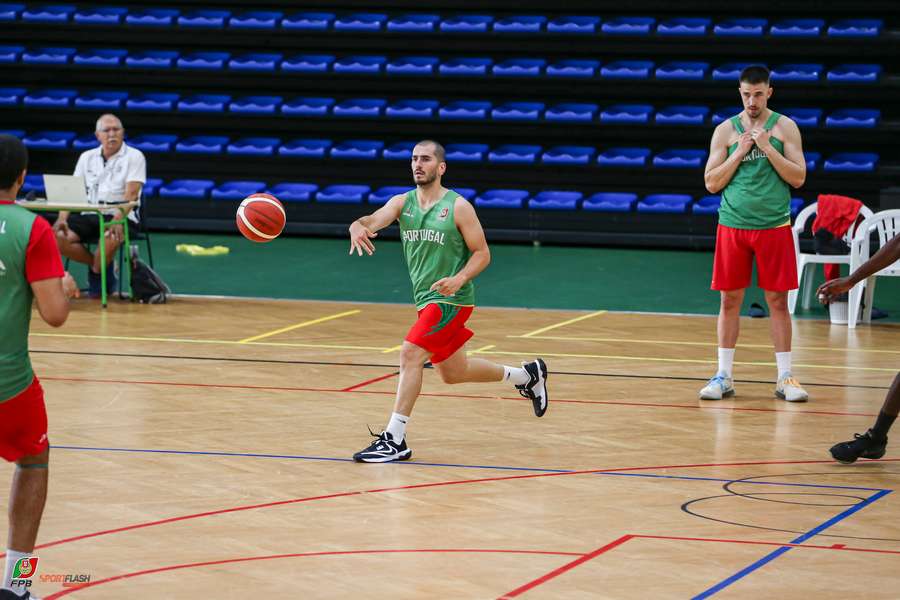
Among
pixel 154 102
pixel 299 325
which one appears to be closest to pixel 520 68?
pixel 154 102

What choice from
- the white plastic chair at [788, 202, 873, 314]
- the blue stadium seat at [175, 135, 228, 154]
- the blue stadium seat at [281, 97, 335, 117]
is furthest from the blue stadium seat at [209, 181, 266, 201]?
the white plastic chair at [788, 202, 873, 314]

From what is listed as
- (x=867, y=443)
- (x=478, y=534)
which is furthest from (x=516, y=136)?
(x=478, y=534)

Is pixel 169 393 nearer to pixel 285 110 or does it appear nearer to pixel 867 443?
pixel 867 443

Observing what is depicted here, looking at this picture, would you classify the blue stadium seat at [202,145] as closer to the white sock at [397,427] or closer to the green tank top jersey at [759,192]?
the green tank top jersey at [759,192]

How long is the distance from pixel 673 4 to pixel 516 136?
288 centimetres

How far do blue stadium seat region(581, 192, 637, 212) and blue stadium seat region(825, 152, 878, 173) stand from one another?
2.57 metres

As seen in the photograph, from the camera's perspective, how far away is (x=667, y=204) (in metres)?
17.5

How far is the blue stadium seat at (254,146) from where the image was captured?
62.6 feet

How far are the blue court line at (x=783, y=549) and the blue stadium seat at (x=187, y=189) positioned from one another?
46.3ft

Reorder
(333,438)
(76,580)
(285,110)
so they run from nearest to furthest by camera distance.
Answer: (76,580), (333,438), (285,110)

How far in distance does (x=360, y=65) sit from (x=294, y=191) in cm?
209

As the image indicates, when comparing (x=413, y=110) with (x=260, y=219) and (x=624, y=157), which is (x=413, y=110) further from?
(x=260, y=219)

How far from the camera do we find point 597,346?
33.7 feet

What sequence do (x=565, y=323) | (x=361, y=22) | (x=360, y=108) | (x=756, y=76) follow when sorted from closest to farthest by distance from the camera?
(x=756, y=76)
(x=565, y=323)
(x=360, y=108)
(x=361, y=22)
